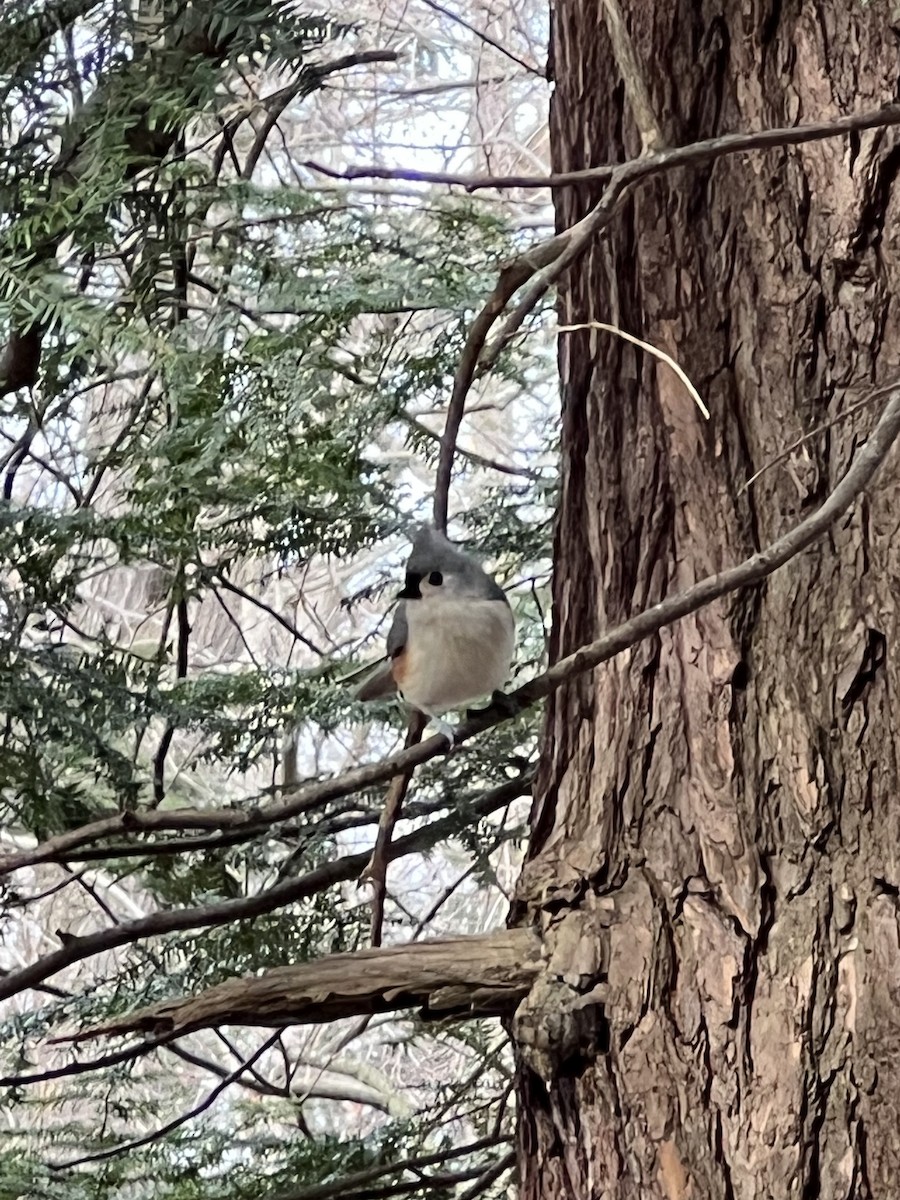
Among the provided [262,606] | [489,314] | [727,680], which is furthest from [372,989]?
[262,606]

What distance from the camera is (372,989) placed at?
110 centimetres

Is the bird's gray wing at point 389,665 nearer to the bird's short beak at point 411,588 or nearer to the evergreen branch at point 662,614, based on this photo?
the bird's short beak at point 411,588

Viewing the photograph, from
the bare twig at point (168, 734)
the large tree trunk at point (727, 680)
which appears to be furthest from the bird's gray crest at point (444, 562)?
the bare twig at point (168, 734)

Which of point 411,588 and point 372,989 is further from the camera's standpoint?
point 411,588

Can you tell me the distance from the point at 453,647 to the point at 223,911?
0.39 m

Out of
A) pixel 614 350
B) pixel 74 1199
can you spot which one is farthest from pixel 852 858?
pixel 74 1199

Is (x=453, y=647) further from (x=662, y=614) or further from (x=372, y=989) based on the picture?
(x=662, y=614)

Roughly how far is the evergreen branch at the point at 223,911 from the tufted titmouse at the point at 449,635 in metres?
0.18

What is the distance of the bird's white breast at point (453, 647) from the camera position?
4.65 ft

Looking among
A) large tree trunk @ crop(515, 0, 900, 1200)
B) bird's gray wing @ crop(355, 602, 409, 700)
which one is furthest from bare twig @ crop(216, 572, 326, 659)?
large tree trunk @ crop(515, 0, 900, 1200)

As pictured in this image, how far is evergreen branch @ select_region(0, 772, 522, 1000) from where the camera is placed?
1.23 metres

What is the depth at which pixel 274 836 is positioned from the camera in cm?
170

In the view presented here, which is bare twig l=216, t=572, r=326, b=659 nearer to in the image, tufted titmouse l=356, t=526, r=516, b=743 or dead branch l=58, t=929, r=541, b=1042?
tufted titmouse l=356, t=526, r=516, b=743

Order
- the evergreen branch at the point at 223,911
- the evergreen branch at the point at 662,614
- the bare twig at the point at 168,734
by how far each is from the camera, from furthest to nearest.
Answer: the bare twig at the point at 168,734 < the evergreen branch at the point at 223,911 < the evergreen branch at the point at 662,614
